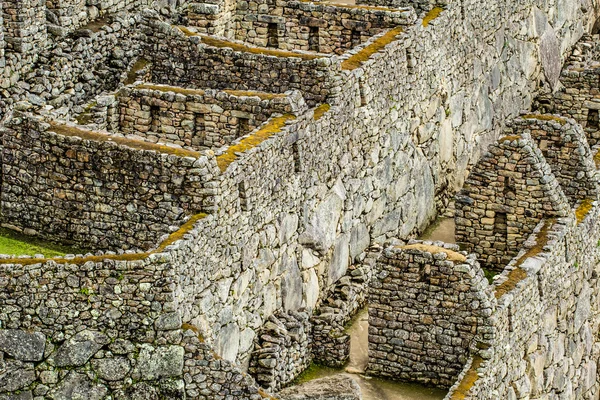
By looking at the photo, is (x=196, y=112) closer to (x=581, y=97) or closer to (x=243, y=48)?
(x=243, y=48)

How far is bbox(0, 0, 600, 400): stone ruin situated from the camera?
24.3 metres

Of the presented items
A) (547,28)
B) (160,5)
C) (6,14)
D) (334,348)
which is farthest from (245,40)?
(547,28)

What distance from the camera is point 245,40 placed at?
33531mm

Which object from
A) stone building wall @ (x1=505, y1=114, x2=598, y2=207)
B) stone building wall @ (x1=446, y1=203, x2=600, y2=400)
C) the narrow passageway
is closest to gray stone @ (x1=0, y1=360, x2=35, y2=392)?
the narrow passageway

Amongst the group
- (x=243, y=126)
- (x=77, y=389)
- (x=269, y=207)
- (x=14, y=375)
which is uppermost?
(x=243, y=126)

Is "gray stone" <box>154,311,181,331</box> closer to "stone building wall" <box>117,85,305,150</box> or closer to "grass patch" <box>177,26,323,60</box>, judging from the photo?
"stone building wall" <box>117,85,305,150</box>

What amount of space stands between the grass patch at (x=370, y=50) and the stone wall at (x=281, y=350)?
4.17m

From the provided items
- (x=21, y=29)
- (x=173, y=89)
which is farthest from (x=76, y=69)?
(x=173, y=89)

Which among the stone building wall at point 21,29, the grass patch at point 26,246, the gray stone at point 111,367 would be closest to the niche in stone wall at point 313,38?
the stone building wall at point 21,29

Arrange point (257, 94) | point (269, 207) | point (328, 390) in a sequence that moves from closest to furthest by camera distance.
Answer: point (328, 390)
point (269, 207)
point (257, 94)

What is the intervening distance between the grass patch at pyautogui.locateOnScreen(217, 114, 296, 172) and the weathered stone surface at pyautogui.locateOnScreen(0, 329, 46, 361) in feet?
11.4

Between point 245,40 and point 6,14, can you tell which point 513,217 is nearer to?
point 245,40

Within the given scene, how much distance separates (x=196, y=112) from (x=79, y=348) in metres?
5.45

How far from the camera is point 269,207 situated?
27594mm
